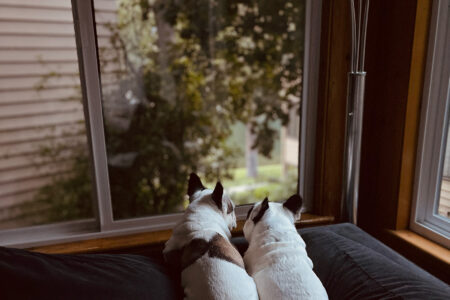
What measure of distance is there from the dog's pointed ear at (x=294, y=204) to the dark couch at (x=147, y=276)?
7.8 inches

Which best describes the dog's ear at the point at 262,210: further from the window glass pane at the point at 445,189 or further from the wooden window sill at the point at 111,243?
the window glass pane at the point at 445,189

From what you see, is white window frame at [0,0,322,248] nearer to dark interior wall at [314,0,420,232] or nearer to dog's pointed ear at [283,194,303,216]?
dark interior wall at [314,0,420,232]

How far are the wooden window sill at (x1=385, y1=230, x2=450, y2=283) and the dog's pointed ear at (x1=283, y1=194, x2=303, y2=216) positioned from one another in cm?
70

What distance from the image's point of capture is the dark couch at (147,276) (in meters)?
0.93

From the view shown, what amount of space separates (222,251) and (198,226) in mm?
146

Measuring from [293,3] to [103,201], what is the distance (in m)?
1.61

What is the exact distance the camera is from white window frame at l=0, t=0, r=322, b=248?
1.55 meters

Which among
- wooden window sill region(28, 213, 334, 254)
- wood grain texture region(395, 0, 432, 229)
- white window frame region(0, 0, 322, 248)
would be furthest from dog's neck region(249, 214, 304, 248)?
wood grain texture region(395, 0, 432, 229)

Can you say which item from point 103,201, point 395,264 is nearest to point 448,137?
point 395,264

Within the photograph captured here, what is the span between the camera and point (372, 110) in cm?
183

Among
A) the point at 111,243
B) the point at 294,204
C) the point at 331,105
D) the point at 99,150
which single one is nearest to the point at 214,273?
the point at 294,204

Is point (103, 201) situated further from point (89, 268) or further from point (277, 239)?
point (277, 239)

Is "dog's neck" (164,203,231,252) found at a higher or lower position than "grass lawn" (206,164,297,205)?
higher

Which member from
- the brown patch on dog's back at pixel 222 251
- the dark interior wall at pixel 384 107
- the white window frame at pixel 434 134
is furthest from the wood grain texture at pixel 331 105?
the brown patch on dog's back at pixel 222 251
